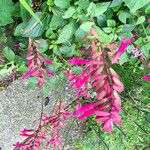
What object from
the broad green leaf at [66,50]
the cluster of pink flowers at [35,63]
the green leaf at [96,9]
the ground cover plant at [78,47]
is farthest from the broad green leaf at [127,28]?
the cluster of pink flowers at [35,63]

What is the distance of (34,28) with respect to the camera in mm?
1244

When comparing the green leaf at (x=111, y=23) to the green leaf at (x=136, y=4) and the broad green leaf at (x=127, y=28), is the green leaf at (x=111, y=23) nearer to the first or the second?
the broad green leaf at (x=127, y=28)

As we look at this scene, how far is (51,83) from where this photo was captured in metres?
1.45

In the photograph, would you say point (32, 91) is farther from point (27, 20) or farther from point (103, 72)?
point (103, 72)

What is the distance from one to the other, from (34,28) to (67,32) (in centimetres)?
14

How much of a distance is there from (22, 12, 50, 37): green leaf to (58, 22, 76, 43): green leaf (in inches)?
4.4

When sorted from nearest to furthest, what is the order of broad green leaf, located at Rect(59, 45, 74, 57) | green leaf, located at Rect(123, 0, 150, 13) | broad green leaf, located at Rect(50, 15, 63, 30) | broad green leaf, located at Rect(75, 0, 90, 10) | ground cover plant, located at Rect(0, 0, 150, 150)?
1. ground cover plant, located at Rect(0, 0, 150, 150)
2. green leaf, located at Rect(123, 0, 150, 13)
3. broad green leaf, located at Rect(75, 0, 90, 10)
4. broad green leaf, located at Rect(50, 15, 63, 30)
5. broad green leaf, located at Rect(59, 45, 74, 57)

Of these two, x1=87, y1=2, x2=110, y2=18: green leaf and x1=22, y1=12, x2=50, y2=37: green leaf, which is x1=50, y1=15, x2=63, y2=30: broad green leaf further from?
x1=87, y1=2, x2=110, y2=18: green leaf

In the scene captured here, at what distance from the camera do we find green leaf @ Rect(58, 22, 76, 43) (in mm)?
1178

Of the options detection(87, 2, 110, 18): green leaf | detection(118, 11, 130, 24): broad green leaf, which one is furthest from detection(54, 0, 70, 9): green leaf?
detection(118, 11, 130, 24): broad green leaf

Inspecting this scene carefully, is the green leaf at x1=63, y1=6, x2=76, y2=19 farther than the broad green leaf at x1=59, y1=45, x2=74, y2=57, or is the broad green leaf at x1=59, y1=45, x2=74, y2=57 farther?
the broad green leaf at x1=59, y1=45, x2=74, y2=57

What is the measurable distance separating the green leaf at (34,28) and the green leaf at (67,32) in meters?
0.11

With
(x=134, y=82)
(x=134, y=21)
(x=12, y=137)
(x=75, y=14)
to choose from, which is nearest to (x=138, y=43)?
(x=134, y=21)

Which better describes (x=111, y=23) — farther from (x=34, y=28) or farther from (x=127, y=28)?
(x=34, y=28)
